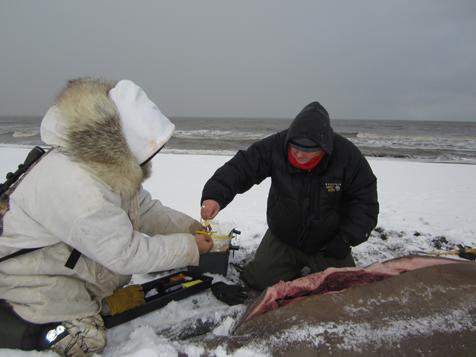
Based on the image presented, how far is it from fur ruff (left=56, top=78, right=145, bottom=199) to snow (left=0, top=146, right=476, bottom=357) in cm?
99

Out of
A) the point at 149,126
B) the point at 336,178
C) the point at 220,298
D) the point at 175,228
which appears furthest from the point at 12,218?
the point at 336,178

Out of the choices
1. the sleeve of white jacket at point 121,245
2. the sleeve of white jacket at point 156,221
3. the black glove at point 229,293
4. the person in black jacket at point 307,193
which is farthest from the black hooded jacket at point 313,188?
the sleeve of white jacket at point 121,245

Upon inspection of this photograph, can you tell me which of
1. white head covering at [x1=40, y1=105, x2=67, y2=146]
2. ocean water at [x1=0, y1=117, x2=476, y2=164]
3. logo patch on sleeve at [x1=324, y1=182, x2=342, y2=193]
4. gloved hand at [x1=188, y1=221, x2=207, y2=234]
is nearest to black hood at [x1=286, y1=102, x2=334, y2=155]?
logo patch on sleeve at [x1=324, y1=182, x2=342, y2=193]

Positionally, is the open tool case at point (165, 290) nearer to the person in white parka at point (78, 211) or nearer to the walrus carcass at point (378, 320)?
the person in white parka at point (78, 211)

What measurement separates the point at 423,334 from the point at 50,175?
195 centimetres

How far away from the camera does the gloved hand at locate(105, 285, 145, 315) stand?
2.25 meters

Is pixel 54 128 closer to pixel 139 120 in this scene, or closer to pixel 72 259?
pixel 139 120

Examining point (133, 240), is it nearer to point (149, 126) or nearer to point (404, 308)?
point (149, 126)

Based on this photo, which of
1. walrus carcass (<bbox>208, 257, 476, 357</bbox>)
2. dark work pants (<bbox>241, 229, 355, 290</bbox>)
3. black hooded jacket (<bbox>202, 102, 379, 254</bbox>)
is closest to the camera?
walrus carcass (<bbox>208, 257, 476, 357</bbox>)

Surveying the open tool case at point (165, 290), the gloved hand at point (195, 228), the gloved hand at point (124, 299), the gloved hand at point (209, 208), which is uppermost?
the gloved hand at point (209, 208)

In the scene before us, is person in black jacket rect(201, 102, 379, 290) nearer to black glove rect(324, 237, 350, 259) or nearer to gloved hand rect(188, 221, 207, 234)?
black glove rect(324, 237, 350, 259)

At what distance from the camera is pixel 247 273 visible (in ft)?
10.2

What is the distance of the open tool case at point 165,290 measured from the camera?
2.27 metres

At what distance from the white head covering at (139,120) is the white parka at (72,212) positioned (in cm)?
4
